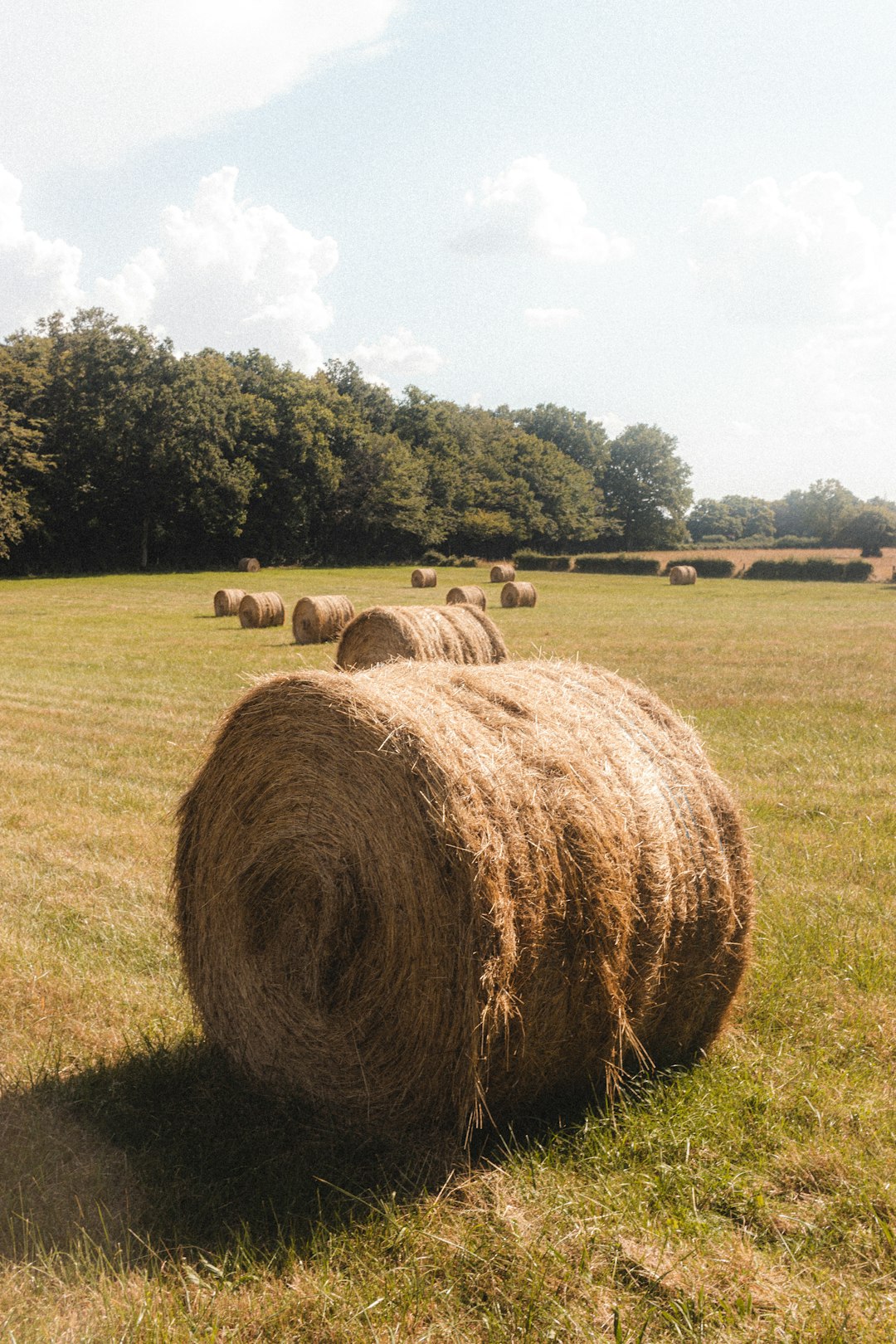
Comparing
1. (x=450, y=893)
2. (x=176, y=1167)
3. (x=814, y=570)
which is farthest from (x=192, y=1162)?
(x=814, y=570)

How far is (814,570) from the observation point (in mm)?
56125

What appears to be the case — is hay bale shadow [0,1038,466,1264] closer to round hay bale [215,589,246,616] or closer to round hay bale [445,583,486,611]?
round hay bale [445,583,486,611]

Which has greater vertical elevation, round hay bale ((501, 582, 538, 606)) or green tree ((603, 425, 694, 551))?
green tree ((603, 425, 694, 551))

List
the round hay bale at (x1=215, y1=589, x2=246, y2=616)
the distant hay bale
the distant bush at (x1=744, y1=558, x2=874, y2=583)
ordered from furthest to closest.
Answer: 1. the distant bush at (x1=744, y1=558, x2=874, y2=583)
2. the round hay bale at (x1=215, y1=589, x2=246, y2=616)
3. the distant hay bale

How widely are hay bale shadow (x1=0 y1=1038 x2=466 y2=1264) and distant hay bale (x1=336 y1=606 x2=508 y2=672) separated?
390 inches

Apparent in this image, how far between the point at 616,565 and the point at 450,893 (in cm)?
6075

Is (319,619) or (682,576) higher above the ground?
(682,576)

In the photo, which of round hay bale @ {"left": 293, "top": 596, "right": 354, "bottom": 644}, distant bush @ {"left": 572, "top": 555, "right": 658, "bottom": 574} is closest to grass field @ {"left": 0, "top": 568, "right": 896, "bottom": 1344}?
round hay bale @ {"left": 293, "top": 596, "right": 354, "bottom": 644}

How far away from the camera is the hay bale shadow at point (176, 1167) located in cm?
325

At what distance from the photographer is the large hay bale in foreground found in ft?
11.8

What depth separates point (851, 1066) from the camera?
411 centimetres

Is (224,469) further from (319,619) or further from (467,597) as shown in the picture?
(319,619)

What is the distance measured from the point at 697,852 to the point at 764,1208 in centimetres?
135

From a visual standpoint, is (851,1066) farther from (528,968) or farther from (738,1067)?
(528,968)
